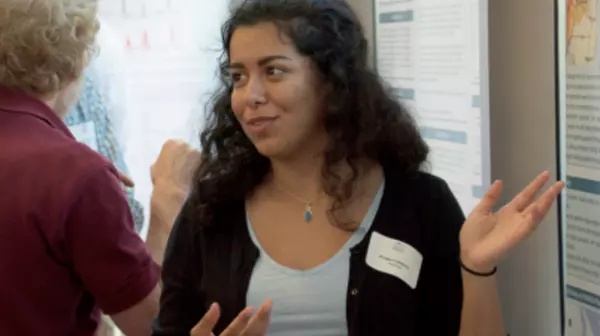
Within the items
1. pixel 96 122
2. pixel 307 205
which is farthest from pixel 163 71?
pixel 307 205

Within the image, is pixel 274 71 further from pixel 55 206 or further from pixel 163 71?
pixel 163 71

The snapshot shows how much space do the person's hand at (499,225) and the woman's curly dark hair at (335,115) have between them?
0.68 feet

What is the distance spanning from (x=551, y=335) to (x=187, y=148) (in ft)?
3.50

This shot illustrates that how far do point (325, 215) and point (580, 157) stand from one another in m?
0.58

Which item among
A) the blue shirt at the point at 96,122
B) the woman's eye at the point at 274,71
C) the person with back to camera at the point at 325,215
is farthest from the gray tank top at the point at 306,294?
the blue shirt at the point at 96,122

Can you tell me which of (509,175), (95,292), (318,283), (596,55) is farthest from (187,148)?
(596,55)

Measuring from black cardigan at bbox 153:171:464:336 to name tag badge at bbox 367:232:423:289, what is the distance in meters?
0.01

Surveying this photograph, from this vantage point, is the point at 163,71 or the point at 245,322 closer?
the point at 245,322

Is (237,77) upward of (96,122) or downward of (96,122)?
upward

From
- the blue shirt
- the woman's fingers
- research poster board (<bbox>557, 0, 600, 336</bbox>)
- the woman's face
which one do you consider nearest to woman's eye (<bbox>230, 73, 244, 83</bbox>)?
the woman's face

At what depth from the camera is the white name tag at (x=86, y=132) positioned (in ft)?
7.92

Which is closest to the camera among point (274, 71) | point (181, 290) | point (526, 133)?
point (274, 71)

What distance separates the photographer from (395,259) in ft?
4.75

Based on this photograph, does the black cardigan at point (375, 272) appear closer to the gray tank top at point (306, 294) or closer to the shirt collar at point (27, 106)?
the gray tank top at point (306, 294)
